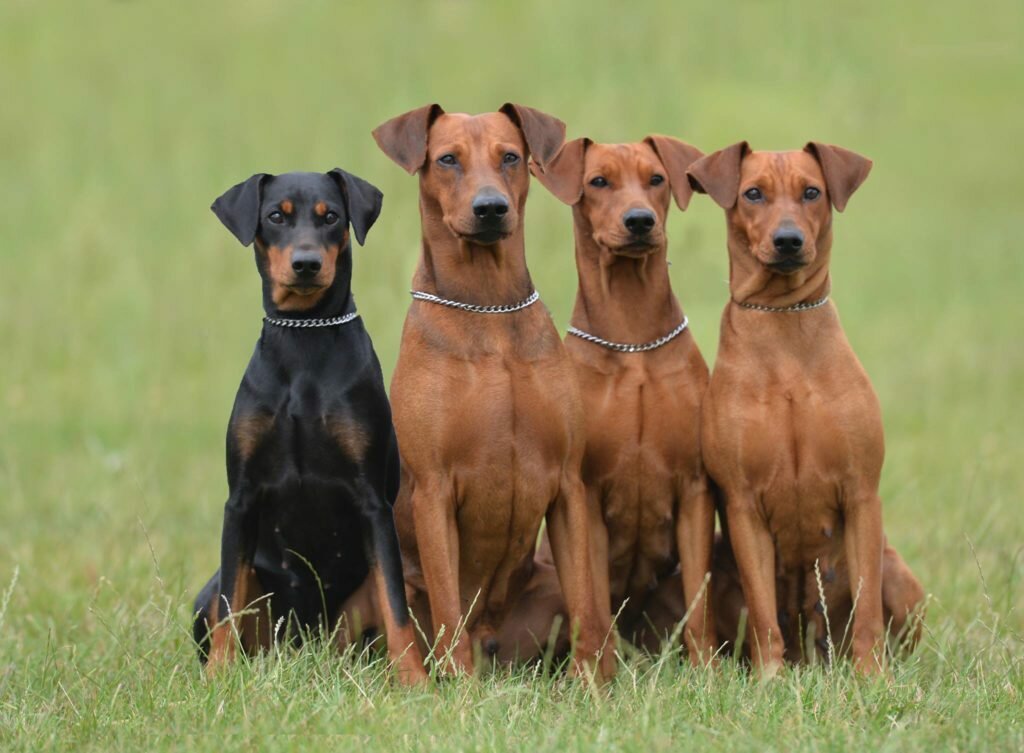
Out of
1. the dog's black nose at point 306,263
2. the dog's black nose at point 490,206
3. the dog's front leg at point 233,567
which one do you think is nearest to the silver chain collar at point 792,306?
the dog's black nose at point 490,206

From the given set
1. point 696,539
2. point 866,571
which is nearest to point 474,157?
point 696,539

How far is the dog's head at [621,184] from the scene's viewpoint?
5969mm

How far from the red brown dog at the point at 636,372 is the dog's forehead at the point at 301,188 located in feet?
3.00

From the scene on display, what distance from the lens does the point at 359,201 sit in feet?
18.2

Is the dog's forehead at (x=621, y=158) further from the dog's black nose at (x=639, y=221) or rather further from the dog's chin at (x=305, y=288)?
the dog's chin at (x=305, y=288)

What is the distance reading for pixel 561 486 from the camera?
18.9 ft

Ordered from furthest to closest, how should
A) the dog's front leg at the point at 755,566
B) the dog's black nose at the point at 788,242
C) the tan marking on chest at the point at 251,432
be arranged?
the dog's front leg at the point at 755,566 → the dog's black nose at the point at 788,242 → the tan marking on chest at the point at 251,432

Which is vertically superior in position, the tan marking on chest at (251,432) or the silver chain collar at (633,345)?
the silver chain collar at (633,345)

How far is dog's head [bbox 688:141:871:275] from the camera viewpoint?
230 inches

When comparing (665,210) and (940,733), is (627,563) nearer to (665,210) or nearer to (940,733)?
(665,210)

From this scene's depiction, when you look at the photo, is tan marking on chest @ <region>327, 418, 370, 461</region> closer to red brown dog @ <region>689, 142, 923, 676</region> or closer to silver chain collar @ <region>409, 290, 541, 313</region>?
silver chain collar @ <region>409, 290, 541, 313</region>

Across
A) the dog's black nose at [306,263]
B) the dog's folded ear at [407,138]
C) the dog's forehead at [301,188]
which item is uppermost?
the dog's folded ear at [407,138]

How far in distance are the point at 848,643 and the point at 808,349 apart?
1.27 meters

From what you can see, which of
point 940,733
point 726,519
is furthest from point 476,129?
point 940,733
